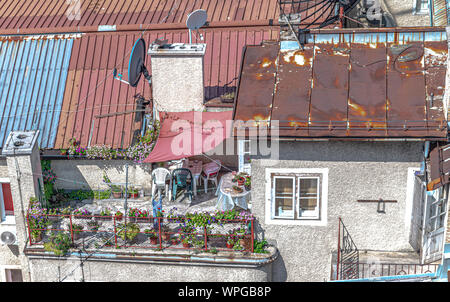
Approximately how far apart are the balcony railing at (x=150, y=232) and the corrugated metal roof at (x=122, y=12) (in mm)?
8860

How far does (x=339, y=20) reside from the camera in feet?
71.8

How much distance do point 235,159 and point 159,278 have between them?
522 centimetres

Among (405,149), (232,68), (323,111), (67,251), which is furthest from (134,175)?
(405,149)

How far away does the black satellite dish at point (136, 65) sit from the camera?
18.8 meters

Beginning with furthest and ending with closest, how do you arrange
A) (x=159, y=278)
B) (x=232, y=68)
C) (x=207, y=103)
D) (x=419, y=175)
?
(x=232, y=68)
(x=207, y=103)
(x=159, y=278)
(x=419, y=175)

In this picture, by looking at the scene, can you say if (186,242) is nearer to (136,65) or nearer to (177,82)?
(177,82)

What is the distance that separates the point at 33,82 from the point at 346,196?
11.9 metres

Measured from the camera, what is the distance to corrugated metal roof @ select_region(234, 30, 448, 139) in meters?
15.0

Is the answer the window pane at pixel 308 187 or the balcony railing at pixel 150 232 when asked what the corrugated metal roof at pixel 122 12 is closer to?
the balcony railing at pixel 150 232

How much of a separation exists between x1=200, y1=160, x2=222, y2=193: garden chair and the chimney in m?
1.83

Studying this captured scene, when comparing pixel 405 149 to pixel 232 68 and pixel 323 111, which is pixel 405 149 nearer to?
pixel 323 111

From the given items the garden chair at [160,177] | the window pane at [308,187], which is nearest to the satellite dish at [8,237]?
the garden chair at [160,177]

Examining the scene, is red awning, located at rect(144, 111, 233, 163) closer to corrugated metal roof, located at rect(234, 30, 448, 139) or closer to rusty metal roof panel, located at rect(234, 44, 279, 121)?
rusty metal roof panel, located at rect(234, 44, 279, 121)

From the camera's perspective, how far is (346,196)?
1575 cm
